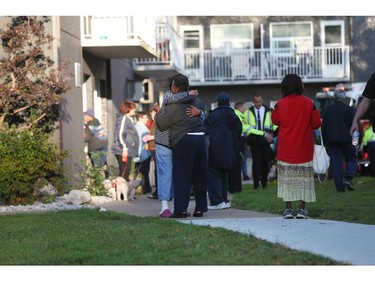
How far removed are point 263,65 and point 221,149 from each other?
2543cm

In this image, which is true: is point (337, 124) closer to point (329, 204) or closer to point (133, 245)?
point (329, 204)

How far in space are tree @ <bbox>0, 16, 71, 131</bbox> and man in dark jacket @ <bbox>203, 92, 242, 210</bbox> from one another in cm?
268

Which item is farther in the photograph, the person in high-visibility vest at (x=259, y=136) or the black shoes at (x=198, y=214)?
the person in high-visibility vest at (x=259, y=136)

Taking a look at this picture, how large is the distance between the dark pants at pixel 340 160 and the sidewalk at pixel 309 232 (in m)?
4.47

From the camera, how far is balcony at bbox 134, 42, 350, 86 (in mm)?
39344

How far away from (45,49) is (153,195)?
11.1 ft

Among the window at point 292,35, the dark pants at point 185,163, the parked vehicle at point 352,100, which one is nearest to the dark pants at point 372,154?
the parked vehicle at point 352,100

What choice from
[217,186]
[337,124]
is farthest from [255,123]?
[217,186]

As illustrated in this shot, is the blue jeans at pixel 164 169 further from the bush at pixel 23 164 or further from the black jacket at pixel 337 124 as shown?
the black jacket at pixel 337 124

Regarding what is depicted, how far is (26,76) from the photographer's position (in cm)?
1546

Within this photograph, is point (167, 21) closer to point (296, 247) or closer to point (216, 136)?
point (216, 136)

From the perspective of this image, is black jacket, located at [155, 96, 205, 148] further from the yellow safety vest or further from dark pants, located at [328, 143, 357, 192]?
the yellow safety vest

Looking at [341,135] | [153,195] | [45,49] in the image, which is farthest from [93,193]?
[341,135]

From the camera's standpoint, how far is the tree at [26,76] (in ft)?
49.8
